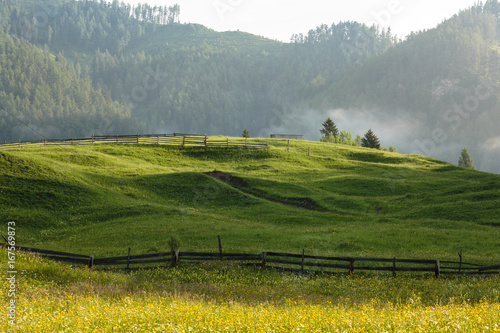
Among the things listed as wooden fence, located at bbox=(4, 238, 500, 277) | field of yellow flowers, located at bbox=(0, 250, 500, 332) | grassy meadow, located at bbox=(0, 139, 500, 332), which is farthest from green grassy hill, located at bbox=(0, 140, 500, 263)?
field of yellow flowers, located at bbox=(0, 250, 500, 332)

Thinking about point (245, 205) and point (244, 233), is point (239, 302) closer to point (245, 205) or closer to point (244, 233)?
point (244, 233)

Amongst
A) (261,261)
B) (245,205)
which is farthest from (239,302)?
(245,205)

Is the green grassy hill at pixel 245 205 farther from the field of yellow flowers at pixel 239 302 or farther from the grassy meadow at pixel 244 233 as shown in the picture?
the field of yellow flowers at pixel 239 302

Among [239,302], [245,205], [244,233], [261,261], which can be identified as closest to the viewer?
[239,302]

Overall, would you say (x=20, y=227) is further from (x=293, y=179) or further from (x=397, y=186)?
(x=397, y=186)

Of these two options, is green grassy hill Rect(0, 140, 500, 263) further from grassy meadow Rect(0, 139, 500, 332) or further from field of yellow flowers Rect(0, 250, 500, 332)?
field of yellow flowers Rect(0, 250, 500, 332)

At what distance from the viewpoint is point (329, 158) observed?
87.5m

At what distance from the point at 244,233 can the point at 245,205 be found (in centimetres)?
1498

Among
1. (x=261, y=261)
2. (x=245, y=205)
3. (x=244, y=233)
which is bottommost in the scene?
(x=261, y=261)

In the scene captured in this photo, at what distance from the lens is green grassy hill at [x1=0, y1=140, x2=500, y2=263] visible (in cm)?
3441

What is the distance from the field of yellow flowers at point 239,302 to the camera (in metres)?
10.1

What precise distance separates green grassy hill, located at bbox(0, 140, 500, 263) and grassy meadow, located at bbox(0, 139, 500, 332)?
244mm

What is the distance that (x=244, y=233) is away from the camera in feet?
124

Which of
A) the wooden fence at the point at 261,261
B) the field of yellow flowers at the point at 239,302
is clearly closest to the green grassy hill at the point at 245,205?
the wooden fence at the point at 261,261
